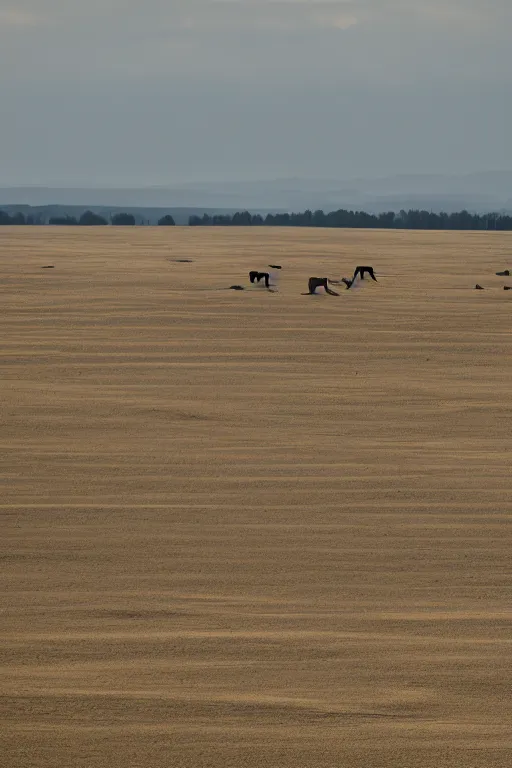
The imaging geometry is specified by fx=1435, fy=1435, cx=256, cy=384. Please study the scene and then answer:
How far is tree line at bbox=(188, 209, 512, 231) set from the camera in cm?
5475

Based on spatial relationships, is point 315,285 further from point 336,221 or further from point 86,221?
point 336,221

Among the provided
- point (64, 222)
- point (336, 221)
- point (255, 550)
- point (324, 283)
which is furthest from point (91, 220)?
point (255, 550)

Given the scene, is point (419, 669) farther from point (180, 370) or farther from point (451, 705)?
point (180, 370)

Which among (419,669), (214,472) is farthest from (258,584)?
(214,472)

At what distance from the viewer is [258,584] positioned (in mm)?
4875

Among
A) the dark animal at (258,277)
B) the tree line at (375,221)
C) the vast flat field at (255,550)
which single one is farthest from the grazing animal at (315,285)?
the tree line at (375,221)

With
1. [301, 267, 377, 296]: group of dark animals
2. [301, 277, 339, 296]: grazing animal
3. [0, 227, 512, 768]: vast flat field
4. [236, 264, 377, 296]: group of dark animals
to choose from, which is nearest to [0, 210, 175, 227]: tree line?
[236, 264, 377, 296]: group of dark animals

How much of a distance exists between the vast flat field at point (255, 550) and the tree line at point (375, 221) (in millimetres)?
43272

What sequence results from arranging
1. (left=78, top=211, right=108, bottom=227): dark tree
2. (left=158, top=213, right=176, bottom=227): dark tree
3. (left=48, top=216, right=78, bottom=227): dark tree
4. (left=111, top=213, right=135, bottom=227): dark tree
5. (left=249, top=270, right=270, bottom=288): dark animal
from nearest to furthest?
1. (left=249, top=270, right=270, bottom=288): dark animal
2. (left=48, top=216, right=78, bottom=227): dark tree
3. (left=111, top=213, right=135, bottom=227): dark tree
4. (left=78, top=211, right=108, bottom=227): dark tree
5. (left=158, top=213, right=176, bottom=227): dark tree

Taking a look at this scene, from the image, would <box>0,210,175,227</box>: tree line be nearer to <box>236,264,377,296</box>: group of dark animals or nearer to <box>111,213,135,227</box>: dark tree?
<box>111,213,135,227</box>: dark tree

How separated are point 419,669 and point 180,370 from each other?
6275mm

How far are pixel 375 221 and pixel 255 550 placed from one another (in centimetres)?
5304

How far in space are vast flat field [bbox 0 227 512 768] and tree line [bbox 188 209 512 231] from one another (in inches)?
1704

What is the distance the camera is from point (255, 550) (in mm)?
5324
